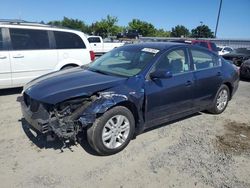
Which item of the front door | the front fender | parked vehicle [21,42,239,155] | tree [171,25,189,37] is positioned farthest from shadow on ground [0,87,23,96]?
tree [171,25,189,37]

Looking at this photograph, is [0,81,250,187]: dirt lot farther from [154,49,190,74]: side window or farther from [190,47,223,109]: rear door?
[154,49,190,74]: side window

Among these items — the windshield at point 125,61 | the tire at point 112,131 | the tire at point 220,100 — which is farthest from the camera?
the tire at point 220,100

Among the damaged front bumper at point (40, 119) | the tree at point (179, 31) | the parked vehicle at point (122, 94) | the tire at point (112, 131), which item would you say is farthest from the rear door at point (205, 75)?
A: the tree at point (179, 31)

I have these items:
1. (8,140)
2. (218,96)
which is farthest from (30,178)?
(218,96)

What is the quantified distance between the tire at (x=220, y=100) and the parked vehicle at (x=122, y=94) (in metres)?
0.23

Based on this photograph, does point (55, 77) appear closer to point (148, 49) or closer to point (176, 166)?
point (148, 49)

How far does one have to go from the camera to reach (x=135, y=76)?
4.37m

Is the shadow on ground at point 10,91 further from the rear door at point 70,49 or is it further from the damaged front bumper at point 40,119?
the damaged front bumper at point 40,119

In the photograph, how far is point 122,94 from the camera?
4.07 m

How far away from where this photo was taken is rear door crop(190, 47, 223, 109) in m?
5.34

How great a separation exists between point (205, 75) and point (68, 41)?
4.15 meters

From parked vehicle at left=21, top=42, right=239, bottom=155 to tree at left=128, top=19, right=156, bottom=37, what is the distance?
235 ft

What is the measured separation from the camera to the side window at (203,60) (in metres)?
5.41

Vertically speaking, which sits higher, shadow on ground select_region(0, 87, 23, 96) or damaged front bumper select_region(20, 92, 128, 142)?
damaged front bumper select_region(20, 92, 128, 142)
